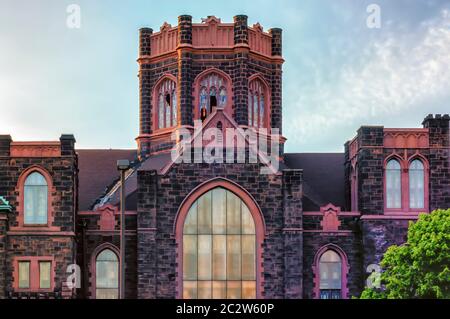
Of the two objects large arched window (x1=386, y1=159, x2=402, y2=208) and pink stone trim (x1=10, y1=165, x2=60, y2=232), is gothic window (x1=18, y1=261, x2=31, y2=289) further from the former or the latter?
large arched window (x1=386, y1=159, x2=402, y2=208)

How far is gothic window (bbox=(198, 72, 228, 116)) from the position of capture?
56.3 metres

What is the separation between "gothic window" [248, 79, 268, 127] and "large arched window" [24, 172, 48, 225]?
13283 millimetres

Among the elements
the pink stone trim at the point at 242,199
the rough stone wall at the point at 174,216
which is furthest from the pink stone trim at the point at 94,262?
the pink stone trim at the point at 242,199

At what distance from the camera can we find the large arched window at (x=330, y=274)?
164 feet

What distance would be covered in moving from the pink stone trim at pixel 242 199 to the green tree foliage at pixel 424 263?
7228 millimetres

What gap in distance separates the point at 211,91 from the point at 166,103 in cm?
284

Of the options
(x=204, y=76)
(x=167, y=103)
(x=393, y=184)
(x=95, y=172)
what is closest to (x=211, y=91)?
(x=204, y=76)

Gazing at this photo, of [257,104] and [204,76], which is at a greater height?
[204,76]

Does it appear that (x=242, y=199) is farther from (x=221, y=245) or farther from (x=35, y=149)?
(x=35, y=149)

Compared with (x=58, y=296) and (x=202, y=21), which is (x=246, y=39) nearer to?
(x=202, y=21)

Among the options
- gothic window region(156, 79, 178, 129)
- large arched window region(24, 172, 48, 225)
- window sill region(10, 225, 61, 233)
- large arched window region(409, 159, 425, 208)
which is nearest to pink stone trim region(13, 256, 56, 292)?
window sill region(10, 225, 61, 233)

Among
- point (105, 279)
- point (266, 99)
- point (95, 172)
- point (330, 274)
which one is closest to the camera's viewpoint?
point (105, 279)

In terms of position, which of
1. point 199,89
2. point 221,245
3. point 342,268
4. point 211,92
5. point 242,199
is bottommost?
point 342,268

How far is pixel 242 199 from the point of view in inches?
1928
